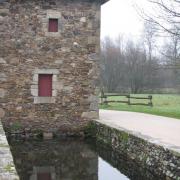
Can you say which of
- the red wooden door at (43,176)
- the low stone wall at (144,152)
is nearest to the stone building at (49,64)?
the low stone wall at (144,152)

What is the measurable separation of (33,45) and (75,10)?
6.49ft

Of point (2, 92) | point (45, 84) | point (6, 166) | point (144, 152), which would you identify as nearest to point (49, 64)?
point (45, 84)

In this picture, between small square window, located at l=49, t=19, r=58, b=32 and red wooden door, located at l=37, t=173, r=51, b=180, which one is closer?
red wooden door, located at l=37, t=173, r=51, b=180

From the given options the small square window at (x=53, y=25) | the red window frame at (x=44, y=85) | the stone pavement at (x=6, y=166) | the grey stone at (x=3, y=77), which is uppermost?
the small square window at (x=53, y=25)

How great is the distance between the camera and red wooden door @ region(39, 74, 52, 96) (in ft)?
48.1

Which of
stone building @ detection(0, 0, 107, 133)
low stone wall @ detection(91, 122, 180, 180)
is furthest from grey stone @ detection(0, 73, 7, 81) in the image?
low stone wall @ detection(91, 122, 180, 180)

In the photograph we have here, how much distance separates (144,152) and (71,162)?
213cm

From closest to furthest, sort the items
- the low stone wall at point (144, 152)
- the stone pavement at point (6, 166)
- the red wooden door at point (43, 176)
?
the stone pavement at point (6, 166)
the low stone wall at point (144, 152)
the red wooden door at point (43, 176)

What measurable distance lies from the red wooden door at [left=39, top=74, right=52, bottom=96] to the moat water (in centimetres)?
196

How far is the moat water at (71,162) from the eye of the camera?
9328mm

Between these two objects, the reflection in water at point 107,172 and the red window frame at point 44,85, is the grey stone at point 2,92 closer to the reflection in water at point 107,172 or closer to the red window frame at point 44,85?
the red window frame at point 44,85

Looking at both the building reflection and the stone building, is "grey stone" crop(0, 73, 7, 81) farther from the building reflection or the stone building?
the building reflection

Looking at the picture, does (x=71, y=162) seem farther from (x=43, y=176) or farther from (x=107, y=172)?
(x=43, y=176)

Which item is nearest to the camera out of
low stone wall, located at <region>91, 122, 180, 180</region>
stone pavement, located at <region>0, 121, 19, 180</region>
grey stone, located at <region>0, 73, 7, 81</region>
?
stone pavement, located at <region>0, 121, 19, 180</region>
